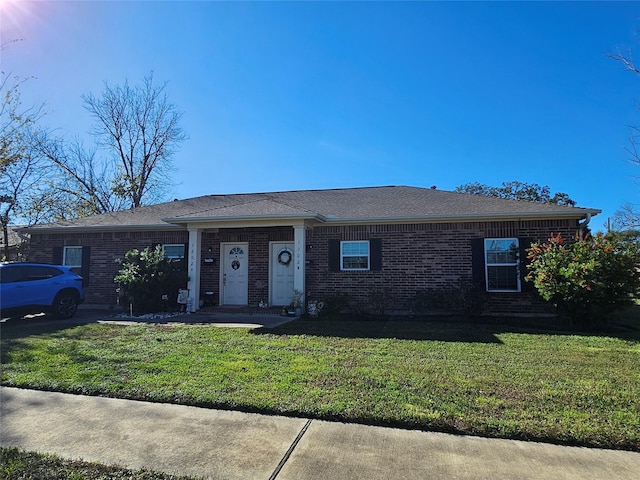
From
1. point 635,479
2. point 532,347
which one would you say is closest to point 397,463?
point 635,479

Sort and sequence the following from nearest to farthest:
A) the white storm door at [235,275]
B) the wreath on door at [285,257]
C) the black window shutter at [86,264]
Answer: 1. the wreath on door at [285,257]
2. the white storm door at [235,275]
3. the black window shutter at [86,264]

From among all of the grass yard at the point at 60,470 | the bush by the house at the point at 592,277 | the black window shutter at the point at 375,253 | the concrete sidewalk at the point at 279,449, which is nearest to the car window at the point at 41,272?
the concrete sidewalk at the point at 279,449

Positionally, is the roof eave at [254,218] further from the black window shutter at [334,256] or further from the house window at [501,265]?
the house window at [501,265]

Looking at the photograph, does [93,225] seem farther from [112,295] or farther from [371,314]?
[371,314]

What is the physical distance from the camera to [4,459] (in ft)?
9.96

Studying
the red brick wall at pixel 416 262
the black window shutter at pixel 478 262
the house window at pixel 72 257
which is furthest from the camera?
the house window at pixel 72 257

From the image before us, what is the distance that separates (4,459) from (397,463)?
3.08 meters

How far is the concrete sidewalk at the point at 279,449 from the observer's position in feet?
9.42

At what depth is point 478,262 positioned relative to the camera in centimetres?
1108

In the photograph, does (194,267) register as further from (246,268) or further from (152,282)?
(246,268)

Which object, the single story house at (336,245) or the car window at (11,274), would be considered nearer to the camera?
the car window at (11,274)

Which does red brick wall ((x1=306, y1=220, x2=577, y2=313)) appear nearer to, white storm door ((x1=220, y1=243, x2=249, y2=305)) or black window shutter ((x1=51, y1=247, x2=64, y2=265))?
white storm door ((x1=220, y1=243, x2=249, y2=305))

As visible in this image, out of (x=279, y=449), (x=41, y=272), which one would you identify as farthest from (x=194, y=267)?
(x=279, y=449)

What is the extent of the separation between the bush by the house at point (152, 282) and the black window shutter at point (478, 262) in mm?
8707
